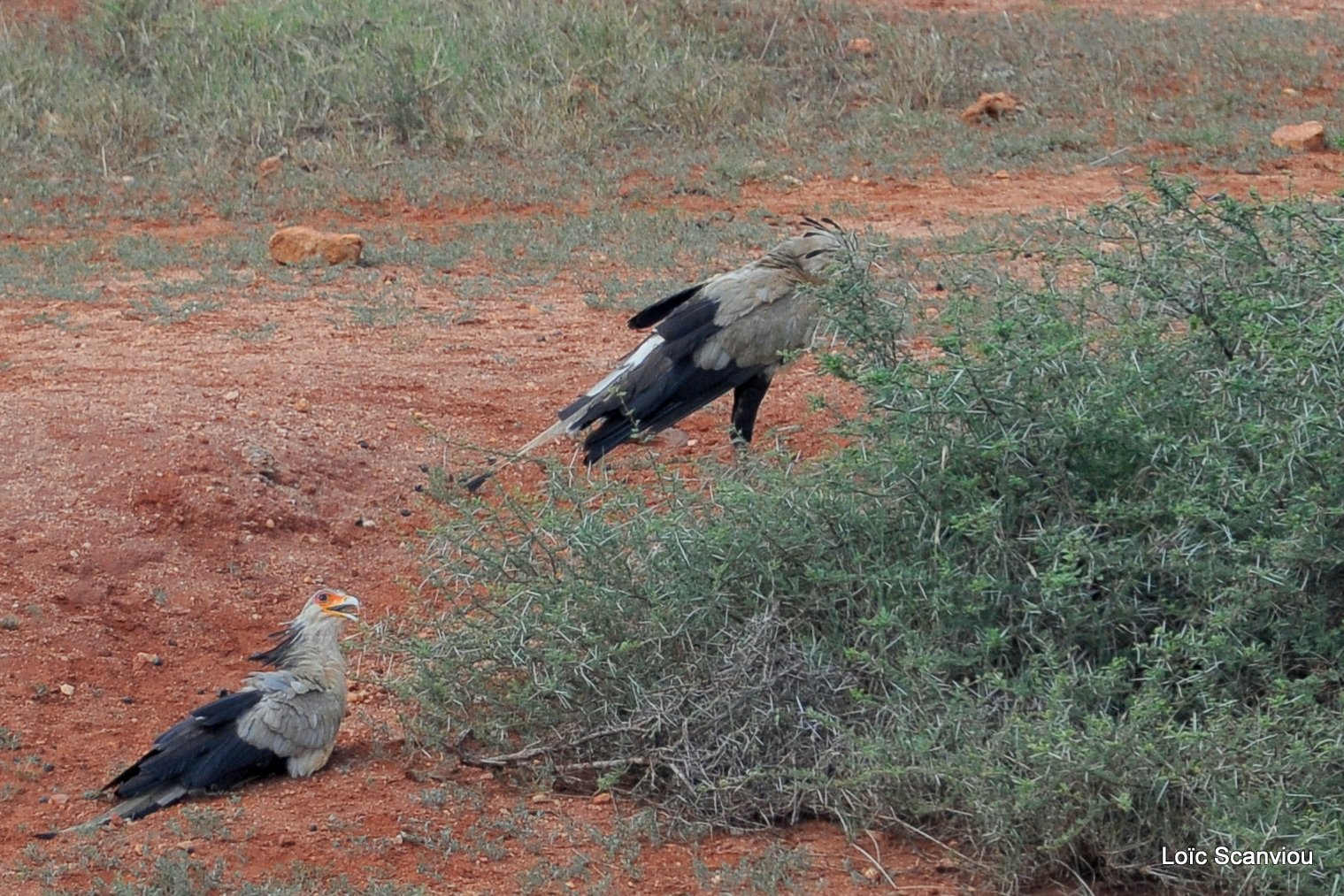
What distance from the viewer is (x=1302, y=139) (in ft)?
34.7

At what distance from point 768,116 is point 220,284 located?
4.60 m

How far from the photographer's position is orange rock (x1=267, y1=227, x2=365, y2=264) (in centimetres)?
877

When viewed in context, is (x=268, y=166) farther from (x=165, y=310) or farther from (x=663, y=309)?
(x=663, y=309)

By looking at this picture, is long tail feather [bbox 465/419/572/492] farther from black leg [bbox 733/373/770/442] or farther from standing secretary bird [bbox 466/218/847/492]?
black leg [bbox 733/373/770/442]

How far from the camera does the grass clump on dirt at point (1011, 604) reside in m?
3.56

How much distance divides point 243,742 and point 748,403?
9.20 feet

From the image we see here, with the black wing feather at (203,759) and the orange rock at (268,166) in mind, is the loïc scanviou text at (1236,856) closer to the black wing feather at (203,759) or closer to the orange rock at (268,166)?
the black wing feather at (203,759)

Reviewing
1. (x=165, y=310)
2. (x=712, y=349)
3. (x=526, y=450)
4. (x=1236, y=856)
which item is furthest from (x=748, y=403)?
(x=1236, y=856)

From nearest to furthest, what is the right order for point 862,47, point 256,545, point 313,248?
1. point 256,545
2. point 313,248
3. point 862,47

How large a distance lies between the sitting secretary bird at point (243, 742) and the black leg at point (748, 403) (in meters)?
2.41

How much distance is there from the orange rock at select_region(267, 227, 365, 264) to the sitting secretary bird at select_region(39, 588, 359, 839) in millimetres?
4549

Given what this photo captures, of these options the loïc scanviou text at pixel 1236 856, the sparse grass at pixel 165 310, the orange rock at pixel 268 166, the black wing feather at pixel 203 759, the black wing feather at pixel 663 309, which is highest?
the loïc scanviou text at pixel 1236 856

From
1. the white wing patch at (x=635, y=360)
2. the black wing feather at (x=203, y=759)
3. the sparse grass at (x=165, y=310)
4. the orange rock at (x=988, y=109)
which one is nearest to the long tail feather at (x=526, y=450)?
the white wing patch at (x=635, y=360)

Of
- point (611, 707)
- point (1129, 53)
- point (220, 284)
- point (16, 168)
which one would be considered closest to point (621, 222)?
point (220, 284)
